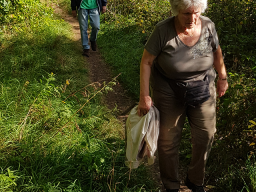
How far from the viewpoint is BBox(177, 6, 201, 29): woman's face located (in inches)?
87.4

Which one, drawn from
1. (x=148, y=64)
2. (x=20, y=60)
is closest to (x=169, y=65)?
(x=148, y=64)

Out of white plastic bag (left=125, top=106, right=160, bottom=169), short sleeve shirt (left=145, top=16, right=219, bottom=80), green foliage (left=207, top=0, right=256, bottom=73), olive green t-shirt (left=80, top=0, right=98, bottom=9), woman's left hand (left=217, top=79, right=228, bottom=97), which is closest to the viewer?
short sleeve shirt (left=145, top=16, right=219, bottom=80)

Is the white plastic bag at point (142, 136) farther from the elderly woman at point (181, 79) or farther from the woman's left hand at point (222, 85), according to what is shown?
the woman's left hand at point (222, 85)

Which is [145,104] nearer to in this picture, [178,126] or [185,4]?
[178,126]

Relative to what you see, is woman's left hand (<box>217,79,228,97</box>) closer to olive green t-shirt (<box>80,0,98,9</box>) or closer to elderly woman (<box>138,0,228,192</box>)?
elderly woman (<box>138,0,228,192</box>)

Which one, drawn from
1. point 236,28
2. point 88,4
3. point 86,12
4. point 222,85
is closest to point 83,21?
point 86,12

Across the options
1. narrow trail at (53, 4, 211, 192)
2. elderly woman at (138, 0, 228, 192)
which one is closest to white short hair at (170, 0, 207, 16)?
elderly woman at (138, 0, 228, 192)

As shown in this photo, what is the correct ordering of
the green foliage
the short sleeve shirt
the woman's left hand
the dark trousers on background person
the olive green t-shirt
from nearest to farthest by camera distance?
the short sleeve shirt → the woman's left hand → the green foliage → the olive green t-shirt → the dark trousers on background person

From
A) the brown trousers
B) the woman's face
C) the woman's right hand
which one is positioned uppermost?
the woman's face

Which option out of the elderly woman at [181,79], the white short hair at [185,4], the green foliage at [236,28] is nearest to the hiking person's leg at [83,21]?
the green foliage at [236,28]

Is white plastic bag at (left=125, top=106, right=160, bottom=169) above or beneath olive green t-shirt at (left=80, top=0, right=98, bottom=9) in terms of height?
beneath

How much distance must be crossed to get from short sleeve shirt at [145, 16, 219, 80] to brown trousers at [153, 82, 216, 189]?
255 millimetres

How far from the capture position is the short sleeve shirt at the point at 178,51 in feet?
7.66

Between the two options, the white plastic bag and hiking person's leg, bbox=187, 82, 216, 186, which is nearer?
the white plastic bag
